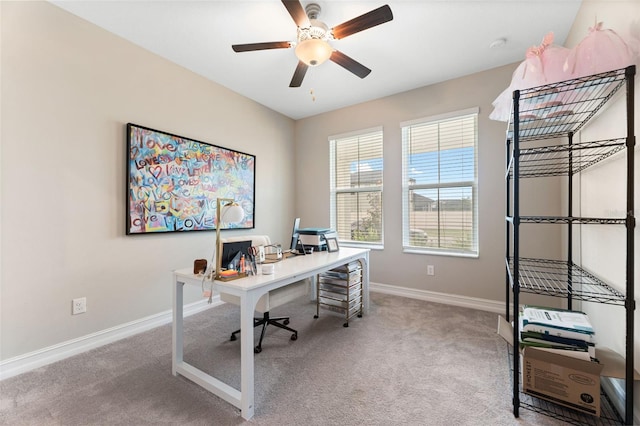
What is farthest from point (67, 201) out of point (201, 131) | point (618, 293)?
point (618, 293)

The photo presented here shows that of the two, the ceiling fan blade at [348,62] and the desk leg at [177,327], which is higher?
the ceiling fan blade at [348,62]

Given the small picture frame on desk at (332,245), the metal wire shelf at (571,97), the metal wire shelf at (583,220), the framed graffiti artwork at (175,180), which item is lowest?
the small picture frame on desk at (332,245)

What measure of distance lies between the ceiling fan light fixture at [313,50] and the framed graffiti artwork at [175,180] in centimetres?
161

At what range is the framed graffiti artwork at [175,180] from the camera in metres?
2.51

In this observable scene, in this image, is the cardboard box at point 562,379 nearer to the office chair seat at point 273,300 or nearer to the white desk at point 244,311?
the white desk at point 244,311

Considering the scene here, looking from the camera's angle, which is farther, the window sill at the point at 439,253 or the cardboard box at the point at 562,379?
the window sill at the point at 439,253

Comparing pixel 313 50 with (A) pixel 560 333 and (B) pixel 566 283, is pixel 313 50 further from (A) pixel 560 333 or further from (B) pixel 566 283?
(B) pixel 566 283

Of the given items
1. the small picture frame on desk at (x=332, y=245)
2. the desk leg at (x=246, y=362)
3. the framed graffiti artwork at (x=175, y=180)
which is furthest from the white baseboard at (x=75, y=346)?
the small picture frame on desk at (x=332, y=245)

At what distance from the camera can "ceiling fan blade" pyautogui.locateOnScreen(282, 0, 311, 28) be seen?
1713mm

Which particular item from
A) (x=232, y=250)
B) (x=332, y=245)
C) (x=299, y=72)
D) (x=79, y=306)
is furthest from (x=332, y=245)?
(x=79, y=306)

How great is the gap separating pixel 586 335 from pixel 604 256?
0.56m

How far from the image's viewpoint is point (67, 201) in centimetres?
213

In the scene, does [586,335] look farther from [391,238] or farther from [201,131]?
[201,131]

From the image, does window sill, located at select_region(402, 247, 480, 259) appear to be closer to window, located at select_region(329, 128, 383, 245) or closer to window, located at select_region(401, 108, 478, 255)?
window, located at select_region(401, 108, 478, 255)
